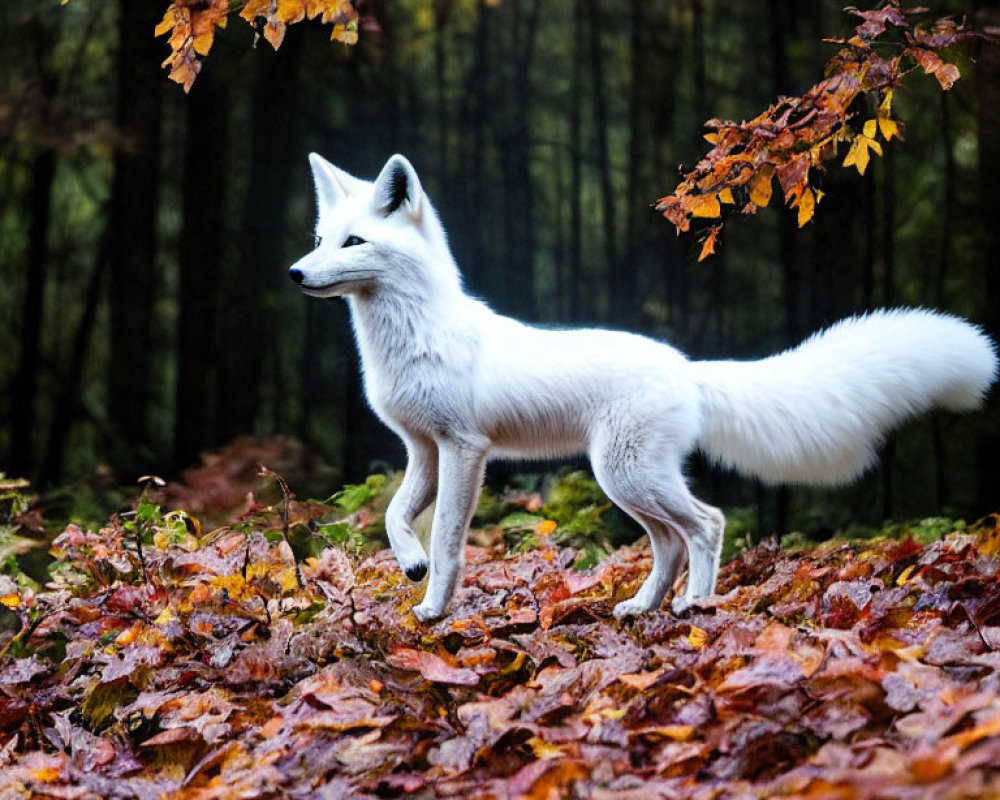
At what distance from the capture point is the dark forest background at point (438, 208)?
5.45 m

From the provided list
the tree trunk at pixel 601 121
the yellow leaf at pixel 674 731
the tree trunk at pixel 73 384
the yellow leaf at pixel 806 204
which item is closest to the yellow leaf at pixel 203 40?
the yellow leaf at pixel 806 204

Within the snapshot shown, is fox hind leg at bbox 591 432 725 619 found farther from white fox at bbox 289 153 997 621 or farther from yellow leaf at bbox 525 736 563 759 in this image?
yellow leaf at bbox 525 736 563 759

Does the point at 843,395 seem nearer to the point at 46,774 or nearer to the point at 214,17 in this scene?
the point at 214,17

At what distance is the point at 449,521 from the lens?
130 inches

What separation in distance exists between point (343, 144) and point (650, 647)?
15.9ft

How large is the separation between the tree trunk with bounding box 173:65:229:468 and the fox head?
372 cm

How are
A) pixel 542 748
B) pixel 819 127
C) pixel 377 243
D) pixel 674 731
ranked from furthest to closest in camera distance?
pixel 377 243
pixel 819 127
pixel 542 748
pixel 674 731

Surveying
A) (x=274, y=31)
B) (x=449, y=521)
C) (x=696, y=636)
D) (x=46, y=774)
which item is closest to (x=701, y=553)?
(x=696, y=636)

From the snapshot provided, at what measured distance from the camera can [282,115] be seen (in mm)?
6832

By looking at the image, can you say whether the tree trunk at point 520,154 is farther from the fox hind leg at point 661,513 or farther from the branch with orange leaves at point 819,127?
the fox hind leg at point 661,513

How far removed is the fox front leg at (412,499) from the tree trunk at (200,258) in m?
3.73

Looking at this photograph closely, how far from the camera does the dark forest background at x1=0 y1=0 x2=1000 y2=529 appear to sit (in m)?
5.45

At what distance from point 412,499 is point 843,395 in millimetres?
1627

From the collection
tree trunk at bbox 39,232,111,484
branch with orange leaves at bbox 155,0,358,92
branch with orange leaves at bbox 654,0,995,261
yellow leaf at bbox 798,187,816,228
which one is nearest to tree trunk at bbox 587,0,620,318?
branch with orange leaves at bbox 654,0,995,261
